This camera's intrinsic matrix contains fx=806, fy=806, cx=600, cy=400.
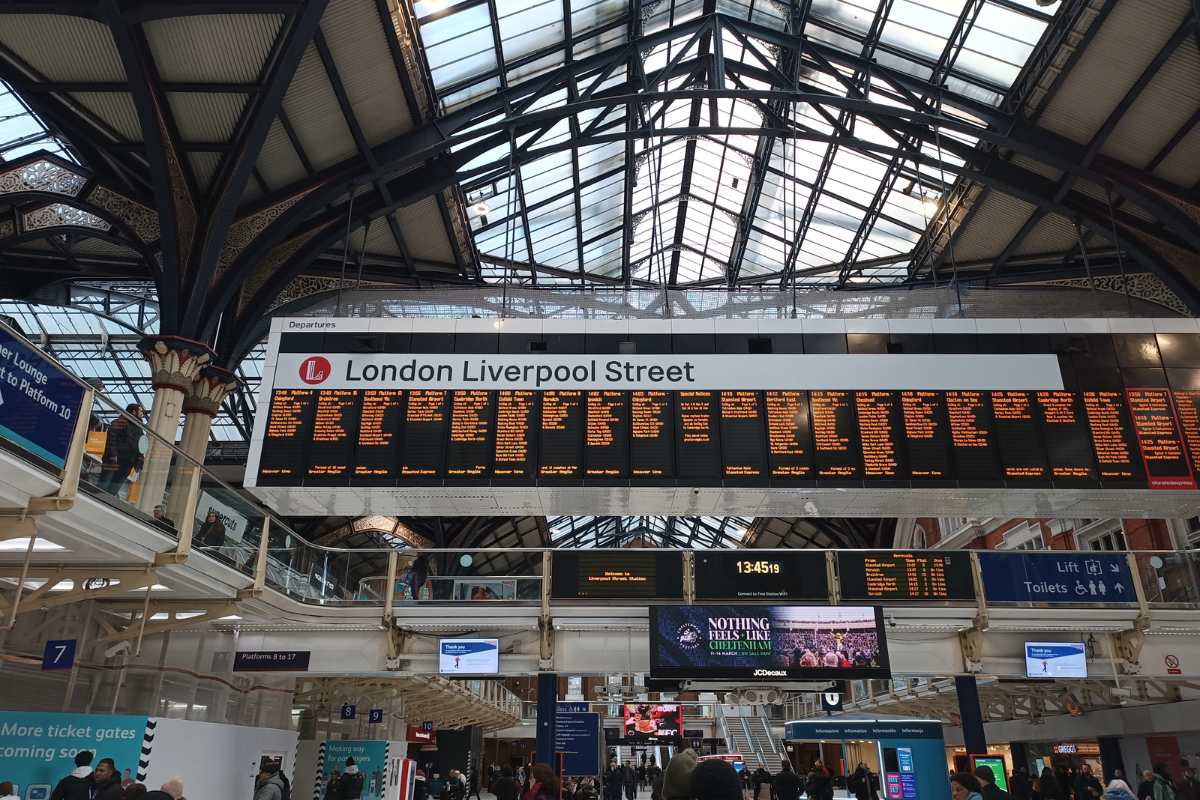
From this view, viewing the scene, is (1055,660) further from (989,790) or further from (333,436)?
(333,436)

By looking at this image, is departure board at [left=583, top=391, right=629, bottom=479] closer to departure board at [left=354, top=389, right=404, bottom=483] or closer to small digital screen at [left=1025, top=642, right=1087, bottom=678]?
departure board at [left=354, top=389, right=404, bottom=483]

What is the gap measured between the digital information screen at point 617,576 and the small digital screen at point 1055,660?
6512 millimetres

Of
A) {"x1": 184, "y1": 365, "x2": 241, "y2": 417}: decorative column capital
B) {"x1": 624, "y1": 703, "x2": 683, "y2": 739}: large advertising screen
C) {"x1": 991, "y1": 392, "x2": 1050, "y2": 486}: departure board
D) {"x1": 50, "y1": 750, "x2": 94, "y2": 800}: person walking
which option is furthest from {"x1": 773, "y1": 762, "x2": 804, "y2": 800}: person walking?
{"x1": 624, "y1": 703, "x2": 683, "y2": 739}: large advertising screen

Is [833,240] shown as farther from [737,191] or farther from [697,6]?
[697,6]

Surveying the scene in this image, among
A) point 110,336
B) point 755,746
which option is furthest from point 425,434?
point 755,746

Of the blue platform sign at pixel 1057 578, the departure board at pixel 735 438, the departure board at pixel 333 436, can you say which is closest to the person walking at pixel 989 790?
the departure board at pixel 735 438

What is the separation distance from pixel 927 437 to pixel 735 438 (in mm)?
3174

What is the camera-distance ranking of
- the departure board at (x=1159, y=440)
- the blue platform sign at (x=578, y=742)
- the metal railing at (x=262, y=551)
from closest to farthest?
the metal railing at (x=262, y=551) < the departure board at (x=1159, y=440) < the blue platform sign at (x=578, y=742)

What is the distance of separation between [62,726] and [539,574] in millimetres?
7253

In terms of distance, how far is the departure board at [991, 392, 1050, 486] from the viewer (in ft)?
42.8

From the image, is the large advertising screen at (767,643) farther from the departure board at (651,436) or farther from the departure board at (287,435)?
the departure board at (287,435)

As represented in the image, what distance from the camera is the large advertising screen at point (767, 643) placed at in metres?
13.2

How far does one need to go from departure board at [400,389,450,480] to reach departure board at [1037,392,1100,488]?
32.8 feet

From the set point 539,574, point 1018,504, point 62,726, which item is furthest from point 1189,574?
point 62,726
